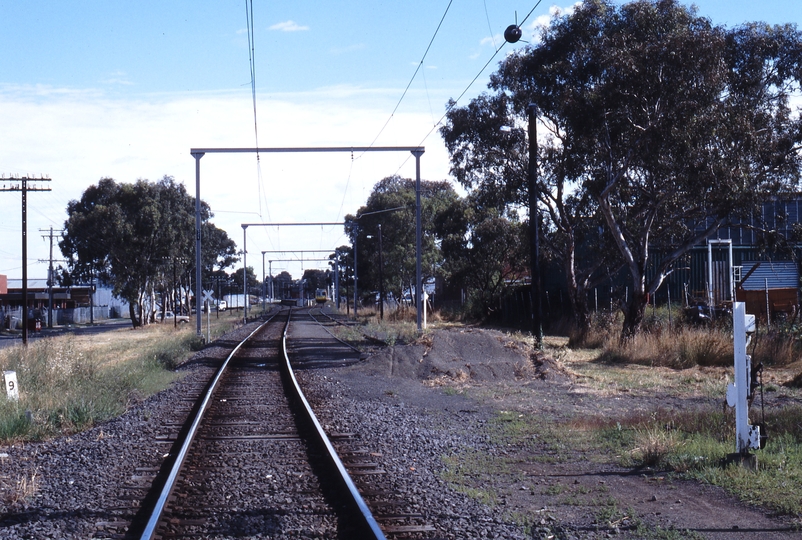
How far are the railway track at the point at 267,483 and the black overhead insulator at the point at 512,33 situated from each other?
9289 mm

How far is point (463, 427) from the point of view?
12.1 metres

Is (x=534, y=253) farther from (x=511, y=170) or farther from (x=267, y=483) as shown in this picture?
(x=267, y=483)

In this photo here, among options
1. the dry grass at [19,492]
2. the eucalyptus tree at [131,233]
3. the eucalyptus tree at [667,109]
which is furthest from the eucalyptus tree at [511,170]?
the eucalyptus tree at [131,233]

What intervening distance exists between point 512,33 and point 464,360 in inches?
328

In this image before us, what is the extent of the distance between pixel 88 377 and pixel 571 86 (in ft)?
59.8

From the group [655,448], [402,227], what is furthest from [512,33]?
[402,227]

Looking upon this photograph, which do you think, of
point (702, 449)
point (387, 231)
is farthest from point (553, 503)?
point (387, 231)

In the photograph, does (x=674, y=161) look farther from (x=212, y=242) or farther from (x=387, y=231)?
(x=212, y=242)

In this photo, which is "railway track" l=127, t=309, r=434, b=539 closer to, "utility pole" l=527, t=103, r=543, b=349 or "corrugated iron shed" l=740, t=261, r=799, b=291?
"utility pole" l=527, t=103, r=543, b=349

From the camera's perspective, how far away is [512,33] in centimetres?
1769

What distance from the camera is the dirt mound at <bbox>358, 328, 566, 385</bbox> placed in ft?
63.1

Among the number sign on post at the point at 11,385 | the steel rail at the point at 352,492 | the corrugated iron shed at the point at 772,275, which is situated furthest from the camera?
the corrugated iron shed at the point at 772,275

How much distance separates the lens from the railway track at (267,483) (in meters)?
6.70

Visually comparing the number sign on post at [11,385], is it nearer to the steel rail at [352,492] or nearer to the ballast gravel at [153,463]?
the ballast gravel at [153,463]
